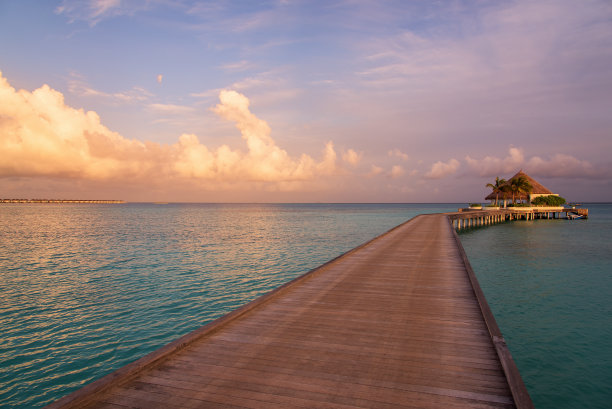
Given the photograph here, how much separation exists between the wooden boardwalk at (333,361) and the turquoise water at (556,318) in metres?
2.14

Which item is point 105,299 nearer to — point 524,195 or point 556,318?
point 556,318

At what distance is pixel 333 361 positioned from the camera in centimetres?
468

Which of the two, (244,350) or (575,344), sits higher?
(244,350)

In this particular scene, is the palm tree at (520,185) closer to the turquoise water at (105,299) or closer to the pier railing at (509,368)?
the turquoise water at (105,299)

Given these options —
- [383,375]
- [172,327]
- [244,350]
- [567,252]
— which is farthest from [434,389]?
[567,252]

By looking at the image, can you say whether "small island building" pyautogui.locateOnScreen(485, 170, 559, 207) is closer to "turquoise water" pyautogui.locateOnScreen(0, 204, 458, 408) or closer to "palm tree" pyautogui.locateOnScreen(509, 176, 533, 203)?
"palm tree" pyautogui.locateOnScreen(509, 176, 533, 203)

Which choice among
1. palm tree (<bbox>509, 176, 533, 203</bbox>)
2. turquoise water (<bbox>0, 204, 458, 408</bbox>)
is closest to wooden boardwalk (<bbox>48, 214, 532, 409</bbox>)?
turquoise water (<bbox>0, 204, 458, 408</bbox>)

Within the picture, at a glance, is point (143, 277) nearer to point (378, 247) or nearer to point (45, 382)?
point (45, 382)

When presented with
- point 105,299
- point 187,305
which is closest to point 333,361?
point 187,305

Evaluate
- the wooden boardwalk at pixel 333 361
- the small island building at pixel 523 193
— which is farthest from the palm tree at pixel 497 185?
the wooden boardwalk at pixel 333 361

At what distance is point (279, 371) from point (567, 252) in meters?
26.5

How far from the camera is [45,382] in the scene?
22.8 ft

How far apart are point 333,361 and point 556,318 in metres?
9.65

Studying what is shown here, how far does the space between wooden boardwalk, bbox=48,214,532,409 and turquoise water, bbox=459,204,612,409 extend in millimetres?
2144
